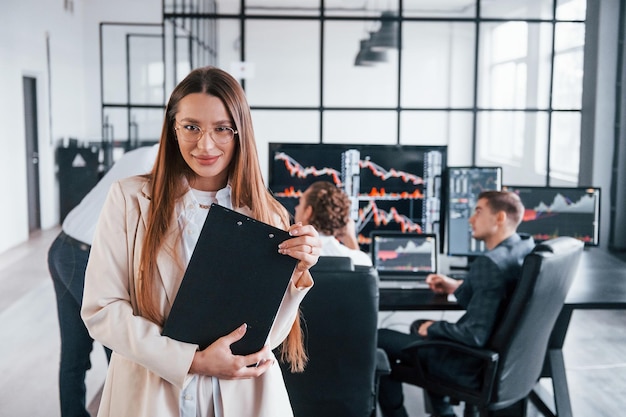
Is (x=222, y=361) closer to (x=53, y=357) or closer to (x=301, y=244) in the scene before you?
(x=301, y=244)

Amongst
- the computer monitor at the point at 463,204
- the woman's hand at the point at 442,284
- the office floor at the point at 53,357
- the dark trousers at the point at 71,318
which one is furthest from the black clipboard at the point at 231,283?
the computer monitor at the point at 463,204

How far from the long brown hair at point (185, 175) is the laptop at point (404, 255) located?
6.78 feet

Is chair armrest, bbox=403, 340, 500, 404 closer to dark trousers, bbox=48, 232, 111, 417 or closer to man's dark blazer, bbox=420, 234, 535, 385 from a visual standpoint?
man's dark blazer, bbox=420, 234, 535, 385

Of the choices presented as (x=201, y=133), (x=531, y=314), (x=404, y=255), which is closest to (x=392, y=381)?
(x=404, y=255)

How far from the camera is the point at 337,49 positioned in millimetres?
5375

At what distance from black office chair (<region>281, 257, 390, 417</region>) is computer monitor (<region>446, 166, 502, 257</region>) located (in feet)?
4.42

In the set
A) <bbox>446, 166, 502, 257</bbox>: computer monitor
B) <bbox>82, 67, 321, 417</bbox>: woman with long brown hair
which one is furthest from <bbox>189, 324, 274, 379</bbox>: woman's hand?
<bbox>446, 166, 502, 257</bbox>: computer monitor

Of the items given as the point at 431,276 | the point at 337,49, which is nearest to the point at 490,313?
the point at 431,276

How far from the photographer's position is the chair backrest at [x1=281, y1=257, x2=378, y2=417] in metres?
2.32

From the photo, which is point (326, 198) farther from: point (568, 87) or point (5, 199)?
point (5, 199)

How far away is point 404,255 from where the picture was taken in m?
3.50

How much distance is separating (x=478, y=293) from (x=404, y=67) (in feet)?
10.0

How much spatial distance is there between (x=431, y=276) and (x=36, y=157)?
7.07m

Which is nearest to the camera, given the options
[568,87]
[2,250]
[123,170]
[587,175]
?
[123,170]
